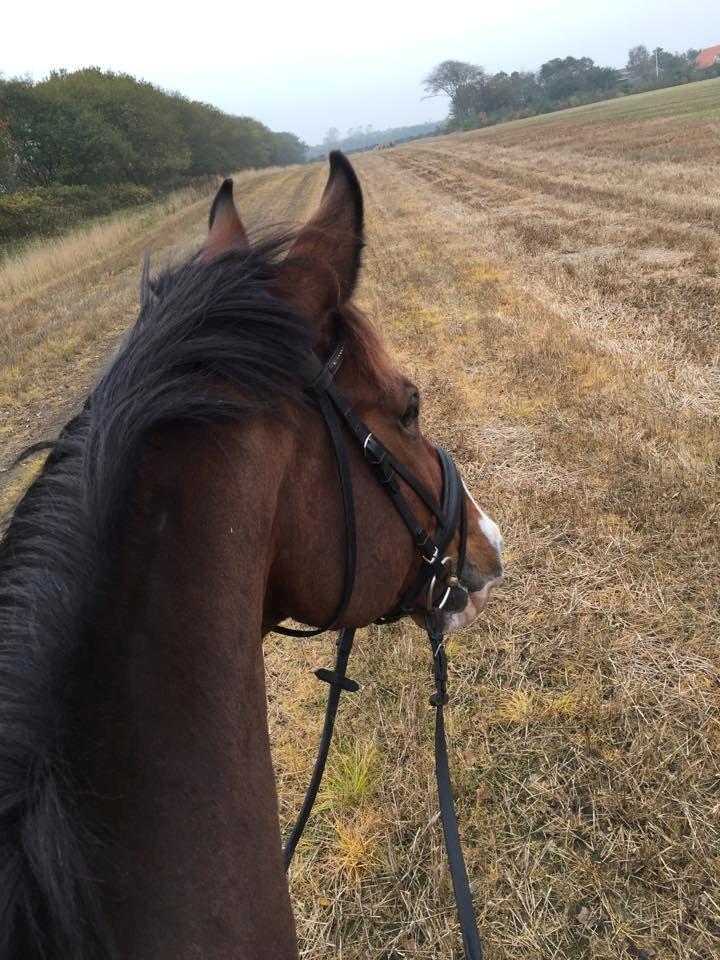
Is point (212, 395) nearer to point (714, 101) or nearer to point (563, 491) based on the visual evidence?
point (563, 491)

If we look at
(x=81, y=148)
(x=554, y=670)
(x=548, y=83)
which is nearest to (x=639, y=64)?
(x=548, y=83)

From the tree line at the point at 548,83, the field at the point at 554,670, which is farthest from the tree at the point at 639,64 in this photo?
the field at the point at 554,670

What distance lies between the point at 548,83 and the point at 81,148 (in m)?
77.8

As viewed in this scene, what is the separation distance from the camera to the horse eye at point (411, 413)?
1649mm

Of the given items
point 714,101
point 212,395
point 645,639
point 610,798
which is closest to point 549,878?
point 610,798

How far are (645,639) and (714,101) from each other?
155 ft

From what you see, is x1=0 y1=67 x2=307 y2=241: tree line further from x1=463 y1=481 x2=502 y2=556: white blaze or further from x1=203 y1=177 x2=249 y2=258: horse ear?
x1=463 y1=481 x2=502 y2=556: white blaze

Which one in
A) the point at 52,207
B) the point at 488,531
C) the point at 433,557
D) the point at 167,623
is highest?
the point at 52,207

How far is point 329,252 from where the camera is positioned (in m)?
1.51

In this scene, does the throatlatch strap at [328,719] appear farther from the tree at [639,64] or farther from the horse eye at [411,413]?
the tree at [639,64]

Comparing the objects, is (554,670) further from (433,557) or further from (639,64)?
(639,64)

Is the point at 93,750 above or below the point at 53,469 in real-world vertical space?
below

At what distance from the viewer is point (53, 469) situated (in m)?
1.20

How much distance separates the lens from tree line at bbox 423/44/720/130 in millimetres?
73312
